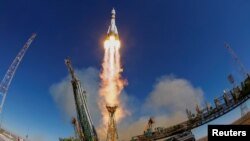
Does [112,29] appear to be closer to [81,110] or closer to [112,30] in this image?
[112,30]

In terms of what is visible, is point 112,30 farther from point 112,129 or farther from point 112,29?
point 112,129

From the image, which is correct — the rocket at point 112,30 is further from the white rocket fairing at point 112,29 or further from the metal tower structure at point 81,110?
the metal tower structure at point 81,110

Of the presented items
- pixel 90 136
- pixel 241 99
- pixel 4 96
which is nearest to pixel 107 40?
pixel 90 136

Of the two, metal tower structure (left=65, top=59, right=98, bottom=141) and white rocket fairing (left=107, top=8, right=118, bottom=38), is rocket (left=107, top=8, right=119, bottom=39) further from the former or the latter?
metal tower structure (left=65, top=59, right=98, bottom=141)

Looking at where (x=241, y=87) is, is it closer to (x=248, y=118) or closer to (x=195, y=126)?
(x=248, y=118)

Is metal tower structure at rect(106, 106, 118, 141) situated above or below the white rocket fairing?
below

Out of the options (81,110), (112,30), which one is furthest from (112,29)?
(81,110)

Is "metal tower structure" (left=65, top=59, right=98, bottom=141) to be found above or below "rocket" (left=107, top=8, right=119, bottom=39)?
below

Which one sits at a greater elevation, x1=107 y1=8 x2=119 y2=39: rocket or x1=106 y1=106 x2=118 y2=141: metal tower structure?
x1=107 y1=8 x2=119 y2=39: rocket

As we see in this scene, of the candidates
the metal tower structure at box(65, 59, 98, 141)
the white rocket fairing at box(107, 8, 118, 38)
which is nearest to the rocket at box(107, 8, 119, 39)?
the white rocket fairing at box(107, 8, 118, 38)

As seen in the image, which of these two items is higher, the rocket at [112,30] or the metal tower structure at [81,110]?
the rocket at [112,30]

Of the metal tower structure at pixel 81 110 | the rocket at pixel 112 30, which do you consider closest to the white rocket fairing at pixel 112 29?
the rocket at pixel 112 30

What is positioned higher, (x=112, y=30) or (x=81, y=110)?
(x=112, y=30)

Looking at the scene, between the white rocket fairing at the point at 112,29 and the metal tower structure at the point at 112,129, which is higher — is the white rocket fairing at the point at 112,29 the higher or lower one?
the higher one
